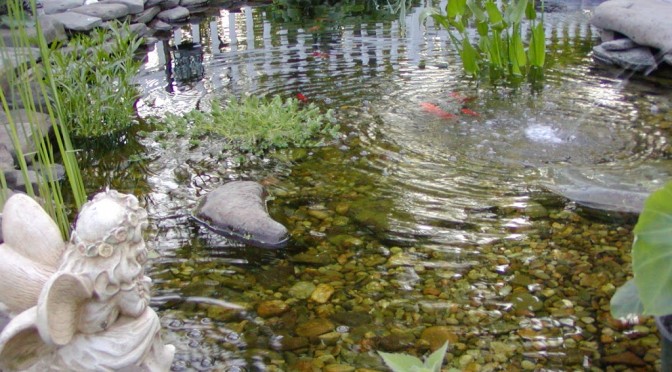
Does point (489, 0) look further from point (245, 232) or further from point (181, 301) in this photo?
point (181, 301)

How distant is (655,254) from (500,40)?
3893 millimetres

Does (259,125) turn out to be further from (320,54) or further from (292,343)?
(320,54)

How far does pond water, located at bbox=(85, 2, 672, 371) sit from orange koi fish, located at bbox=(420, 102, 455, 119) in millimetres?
53

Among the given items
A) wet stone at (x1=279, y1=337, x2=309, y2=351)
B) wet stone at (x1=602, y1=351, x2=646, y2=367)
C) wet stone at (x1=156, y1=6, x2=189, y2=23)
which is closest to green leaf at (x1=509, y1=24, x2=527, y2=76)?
wet stone at (x1=602, y1=351, x2=646, y2=367)

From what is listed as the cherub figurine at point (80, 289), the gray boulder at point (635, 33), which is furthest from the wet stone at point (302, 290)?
the gray boulder at point (635, 33)

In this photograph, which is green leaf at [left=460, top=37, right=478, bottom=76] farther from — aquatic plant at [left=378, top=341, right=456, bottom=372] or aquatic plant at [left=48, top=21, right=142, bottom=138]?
aquatic plant at [left=378, top=341, right=456, bottom=372]

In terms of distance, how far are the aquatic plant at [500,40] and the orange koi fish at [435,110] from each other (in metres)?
0.67

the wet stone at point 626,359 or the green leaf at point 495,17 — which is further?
the green leaf at point 495,17

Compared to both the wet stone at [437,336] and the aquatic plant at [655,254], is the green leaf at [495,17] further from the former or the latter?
the aquatic plant at [655,254]

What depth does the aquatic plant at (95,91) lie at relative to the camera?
189 inches

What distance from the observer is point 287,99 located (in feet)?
17.7

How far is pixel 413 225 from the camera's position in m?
3.61

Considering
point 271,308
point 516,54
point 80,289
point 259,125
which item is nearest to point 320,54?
point 516,54

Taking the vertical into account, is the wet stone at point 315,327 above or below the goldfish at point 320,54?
below
